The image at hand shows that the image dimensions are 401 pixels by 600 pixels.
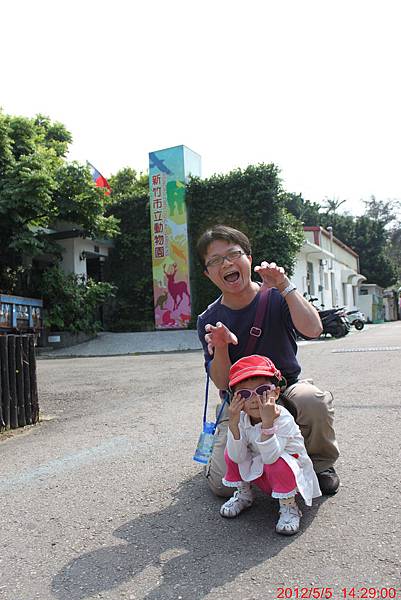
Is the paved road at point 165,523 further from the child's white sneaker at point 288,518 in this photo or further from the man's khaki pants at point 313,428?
the man's khaki pants at point 313,428

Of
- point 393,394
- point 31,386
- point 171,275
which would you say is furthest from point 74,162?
point 393,394

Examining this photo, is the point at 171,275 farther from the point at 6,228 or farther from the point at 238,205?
the point at 6,228

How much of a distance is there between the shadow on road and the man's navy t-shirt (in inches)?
31.1

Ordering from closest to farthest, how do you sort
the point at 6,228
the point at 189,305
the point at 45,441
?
1. the point at 45,441
2. the point at 6,228
3. the point at 189,305

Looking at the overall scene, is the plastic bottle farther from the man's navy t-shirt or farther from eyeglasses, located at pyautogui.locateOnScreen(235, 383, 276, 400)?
eyeglasses, located at pyautogui.locateOnScreen(235, 383, 276, 400)

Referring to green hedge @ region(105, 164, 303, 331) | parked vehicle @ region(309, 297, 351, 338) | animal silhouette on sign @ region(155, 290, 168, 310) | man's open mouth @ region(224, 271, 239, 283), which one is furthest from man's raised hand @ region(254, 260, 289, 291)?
animal silhouette on sign @ region(155, 290, 168, 310)

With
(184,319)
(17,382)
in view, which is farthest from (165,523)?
(184,319)

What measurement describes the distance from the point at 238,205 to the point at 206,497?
18.5 metres

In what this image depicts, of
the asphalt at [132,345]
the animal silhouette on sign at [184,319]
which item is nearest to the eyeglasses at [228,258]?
→ the asphalt at [132,345]

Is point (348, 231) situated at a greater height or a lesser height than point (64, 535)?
greater

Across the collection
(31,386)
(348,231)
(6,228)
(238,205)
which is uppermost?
(348,231)

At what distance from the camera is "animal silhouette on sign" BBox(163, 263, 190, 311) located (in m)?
20.6

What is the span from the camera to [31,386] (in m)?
5.46

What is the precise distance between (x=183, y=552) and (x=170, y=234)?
19082 mm
